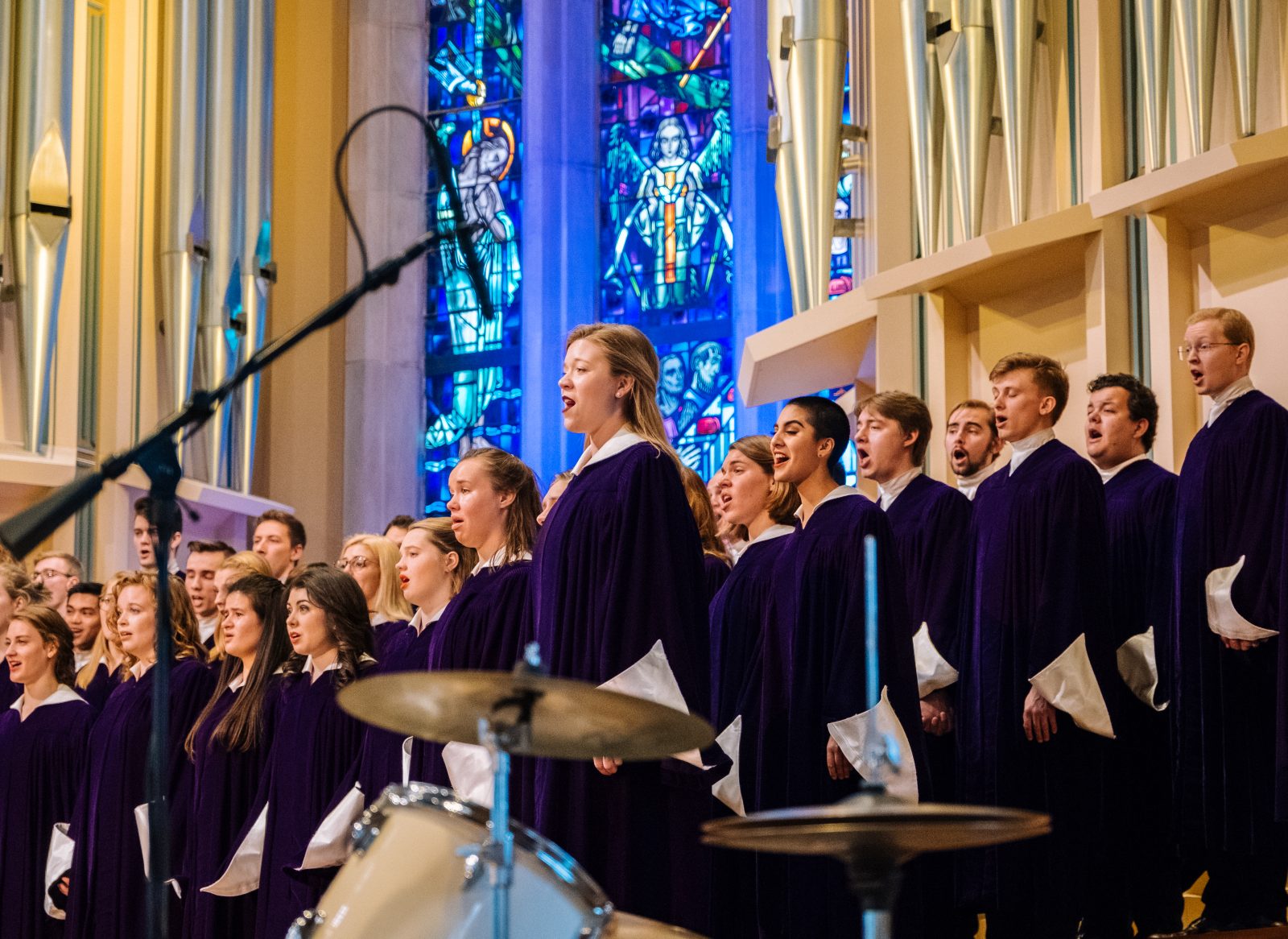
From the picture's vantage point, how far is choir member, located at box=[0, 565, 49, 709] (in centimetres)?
698

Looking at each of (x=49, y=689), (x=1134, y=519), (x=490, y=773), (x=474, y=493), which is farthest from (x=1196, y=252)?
(x=49, y=689)

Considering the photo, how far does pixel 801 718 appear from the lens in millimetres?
5008

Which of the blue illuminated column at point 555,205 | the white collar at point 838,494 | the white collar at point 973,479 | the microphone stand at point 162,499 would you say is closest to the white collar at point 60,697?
the white collar at point 838,494

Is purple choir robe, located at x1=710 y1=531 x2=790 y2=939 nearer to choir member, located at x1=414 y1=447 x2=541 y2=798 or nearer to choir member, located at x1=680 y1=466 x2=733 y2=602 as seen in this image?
choir member, located at x1=680 y1=466 x2=733 y2=602

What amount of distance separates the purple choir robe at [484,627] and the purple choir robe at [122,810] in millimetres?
1689

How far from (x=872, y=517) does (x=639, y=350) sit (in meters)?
0.83

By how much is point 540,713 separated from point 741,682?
8.06 ft

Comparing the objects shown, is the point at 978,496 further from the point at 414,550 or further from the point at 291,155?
the point at 291,155

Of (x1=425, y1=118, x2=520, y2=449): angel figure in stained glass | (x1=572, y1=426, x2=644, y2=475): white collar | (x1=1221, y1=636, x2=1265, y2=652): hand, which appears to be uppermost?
(x1=425, y1=118, x2=520, y2=449): angel figure in stained glass

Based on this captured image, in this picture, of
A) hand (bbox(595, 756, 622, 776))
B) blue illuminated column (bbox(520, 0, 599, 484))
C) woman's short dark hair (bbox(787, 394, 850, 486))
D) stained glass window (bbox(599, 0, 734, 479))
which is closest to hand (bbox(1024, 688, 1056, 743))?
woman's short dark hair (bbox(787, 394, 850, 486))

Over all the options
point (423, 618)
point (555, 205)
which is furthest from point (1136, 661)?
point (555, 205)

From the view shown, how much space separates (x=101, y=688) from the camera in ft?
23.0

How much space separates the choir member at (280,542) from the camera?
7355 millimetres

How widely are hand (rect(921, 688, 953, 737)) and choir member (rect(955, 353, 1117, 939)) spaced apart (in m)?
0.08
